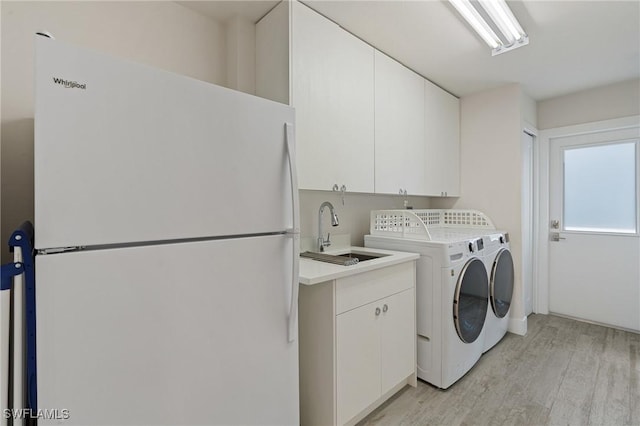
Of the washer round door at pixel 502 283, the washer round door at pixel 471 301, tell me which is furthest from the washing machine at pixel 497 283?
the washer round door at pixel 471 301

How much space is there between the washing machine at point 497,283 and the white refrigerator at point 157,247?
1.94 metres

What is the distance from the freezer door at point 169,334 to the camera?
2.49 feet

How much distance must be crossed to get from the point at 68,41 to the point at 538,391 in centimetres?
337

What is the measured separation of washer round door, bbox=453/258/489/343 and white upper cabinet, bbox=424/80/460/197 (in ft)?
2.80

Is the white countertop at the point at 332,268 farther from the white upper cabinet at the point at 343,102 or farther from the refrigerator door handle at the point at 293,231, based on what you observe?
the white upper cabinet at the point at 343,102

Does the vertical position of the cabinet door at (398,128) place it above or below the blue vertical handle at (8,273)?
above

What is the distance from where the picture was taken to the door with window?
114 inches

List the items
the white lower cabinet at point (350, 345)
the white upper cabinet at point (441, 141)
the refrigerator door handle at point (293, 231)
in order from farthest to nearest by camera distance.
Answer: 1. the white upper cabinet at point (441, 141)
2. the white lower cabinet at point (350, 345)
3. the refrigerator door handle at point (293, 231)

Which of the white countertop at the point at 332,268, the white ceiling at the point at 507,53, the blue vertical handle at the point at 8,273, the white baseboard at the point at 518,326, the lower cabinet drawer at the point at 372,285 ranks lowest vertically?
the white baseboard at the point at 518,326

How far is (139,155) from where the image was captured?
0.86 metres

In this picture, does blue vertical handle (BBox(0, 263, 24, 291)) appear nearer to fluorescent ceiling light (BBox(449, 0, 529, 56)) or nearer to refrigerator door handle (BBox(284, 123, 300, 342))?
refrigerator door handle (BBox(284, 123, 300, 342))

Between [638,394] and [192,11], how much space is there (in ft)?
12.2

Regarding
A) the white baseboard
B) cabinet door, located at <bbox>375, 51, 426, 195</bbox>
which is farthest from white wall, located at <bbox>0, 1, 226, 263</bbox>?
the white baseboard

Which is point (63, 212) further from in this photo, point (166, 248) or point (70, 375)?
point (70, 375)
